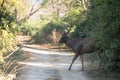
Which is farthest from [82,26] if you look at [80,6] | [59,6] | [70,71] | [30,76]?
[59,6]

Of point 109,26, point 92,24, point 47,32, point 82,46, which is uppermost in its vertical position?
point 109,26

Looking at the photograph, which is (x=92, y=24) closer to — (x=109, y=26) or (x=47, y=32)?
(x=109, y=26)

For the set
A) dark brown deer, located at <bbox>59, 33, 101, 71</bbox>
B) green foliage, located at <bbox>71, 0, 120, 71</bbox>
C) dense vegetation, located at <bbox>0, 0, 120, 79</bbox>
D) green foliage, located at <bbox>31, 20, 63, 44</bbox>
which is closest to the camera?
green foliage, located at <bbox>71, 0, 120, 71</bbox>

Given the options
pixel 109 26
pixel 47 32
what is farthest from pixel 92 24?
pixel 47 32

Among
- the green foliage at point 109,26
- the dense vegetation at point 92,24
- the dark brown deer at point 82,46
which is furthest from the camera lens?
the dark brown deer at point 82,46

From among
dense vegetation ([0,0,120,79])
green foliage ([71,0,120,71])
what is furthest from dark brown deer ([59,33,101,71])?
green foliage ([71,0,120,71])

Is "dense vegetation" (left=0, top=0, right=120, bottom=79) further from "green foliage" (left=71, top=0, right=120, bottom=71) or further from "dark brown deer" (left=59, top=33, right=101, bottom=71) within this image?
"dark brown deer" (left=59, top=33, right=101, bottom=71)

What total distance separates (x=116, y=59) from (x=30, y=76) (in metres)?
3.91

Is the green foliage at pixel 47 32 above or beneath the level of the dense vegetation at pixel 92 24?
beneath

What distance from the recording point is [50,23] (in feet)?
148

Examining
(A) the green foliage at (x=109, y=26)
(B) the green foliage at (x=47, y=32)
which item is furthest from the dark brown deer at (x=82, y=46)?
(B) the green foliage at (x=47, y=32)

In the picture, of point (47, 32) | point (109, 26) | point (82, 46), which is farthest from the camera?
point (47, 32)

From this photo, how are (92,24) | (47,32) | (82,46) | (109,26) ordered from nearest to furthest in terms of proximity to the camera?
(109,26)
(82,46)
(92,24)
(47,32)

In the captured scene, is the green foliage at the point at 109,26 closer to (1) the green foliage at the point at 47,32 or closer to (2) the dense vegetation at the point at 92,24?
(2) the dense vegetation at the point at 92,24
